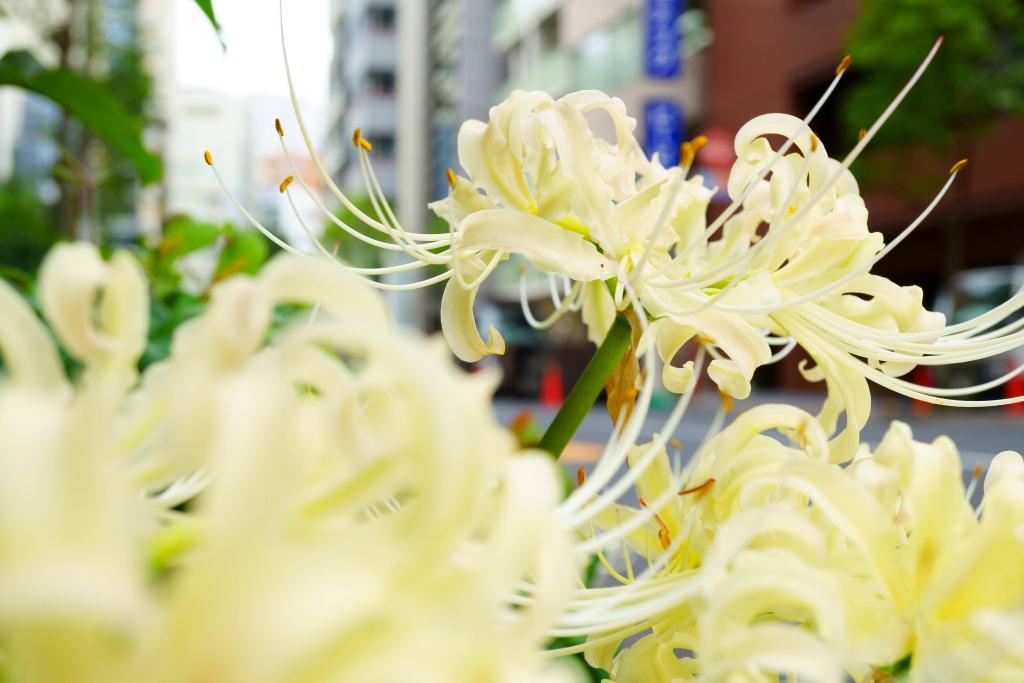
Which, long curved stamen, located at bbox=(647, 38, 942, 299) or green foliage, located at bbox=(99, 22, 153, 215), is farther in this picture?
green foliage, located at bbox=(99, 22, 153, 215)

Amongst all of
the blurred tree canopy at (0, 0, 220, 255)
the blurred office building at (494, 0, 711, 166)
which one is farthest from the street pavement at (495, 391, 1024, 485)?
the blurred office building at (494, 0, 711, 166)

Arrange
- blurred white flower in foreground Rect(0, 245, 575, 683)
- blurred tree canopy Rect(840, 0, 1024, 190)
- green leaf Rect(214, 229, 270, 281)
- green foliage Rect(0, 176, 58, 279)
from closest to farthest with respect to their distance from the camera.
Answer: blurred white flower in foreground Rect(0, 245, 575, 683)
green leaf Rect(214, 229, 270, 281)
blurred tree canopy Rect(840, 0, 1024, 190)
green foliage Rect(0, 176, 58, 279)

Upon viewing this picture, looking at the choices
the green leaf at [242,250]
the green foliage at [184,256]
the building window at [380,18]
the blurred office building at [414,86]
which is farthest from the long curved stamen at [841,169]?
the building window at [380,18]

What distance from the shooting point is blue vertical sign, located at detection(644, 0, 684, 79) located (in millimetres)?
12945

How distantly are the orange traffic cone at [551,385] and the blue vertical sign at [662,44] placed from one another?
4.34 meters

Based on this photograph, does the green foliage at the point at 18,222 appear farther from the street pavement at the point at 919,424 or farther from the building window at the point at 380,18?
the building window at the point at 380,18

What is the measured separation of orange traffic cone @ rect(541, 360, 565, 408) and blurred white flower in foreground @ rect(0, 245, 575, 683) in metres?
9.70

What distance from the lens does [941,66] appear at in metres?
7.76

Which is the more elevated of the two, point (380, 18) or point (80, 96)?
point (380, 18)

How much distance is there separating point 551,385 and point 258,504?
1038 centimetres

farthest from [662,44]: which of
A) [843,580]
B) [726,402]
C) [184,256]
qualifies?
[843,580]

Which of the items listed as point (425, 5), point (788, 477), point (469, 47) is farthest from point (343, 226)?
point (425, 5)

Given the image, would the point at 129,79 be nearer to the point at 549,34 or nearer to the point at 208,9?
the point at 549,34

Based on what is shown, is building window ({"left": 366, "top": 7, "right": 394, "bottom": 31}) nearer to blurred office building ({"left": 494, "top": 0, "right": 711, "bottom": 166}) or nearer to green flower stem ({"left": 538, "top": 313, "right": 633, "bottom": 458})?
blurred office building ({"left": 494, "top": 0, "right": 711, "bottom": 166})
